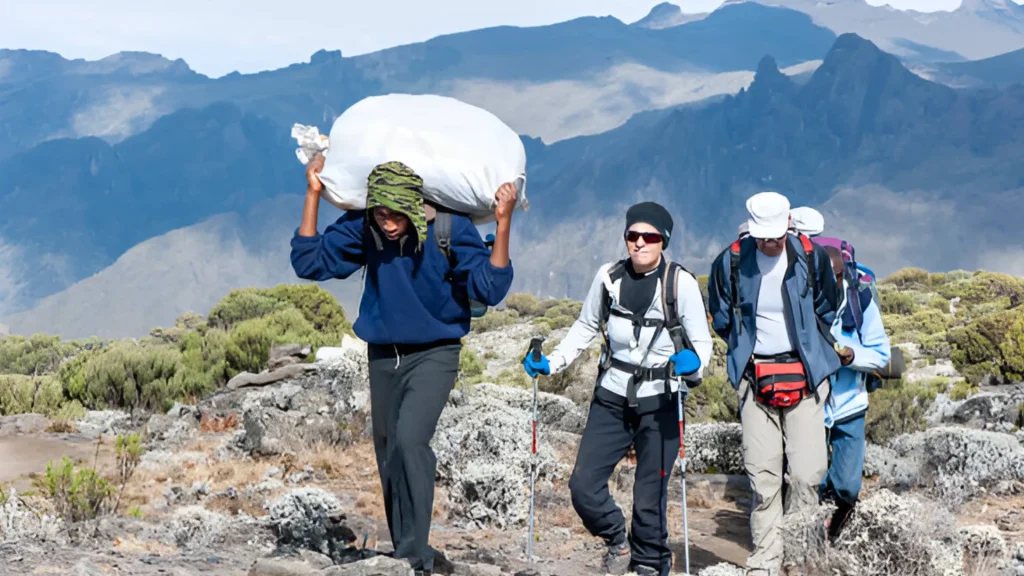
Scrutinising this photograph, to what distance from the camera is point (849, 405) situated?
646 cm

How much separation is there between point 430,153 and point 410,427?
52.3 inches

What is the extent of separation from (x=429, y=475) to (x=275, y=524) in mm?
1908

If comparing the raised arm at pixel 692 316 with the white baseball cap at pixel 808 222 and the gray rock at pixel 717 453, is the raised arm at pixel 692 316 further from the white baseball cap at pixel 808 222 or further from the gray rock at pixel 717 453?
the gray rock at pixel 717 453

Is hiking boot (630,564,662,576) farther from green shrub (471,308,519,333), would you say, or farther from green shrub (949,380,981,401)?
green shrub (471,308,519,333)

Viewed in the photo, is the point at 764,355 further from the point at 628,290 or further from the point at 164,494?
the point at 164,494

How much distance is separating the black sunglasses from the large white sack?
62cm

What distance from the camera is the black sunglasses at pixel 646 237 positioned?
557 centimetres

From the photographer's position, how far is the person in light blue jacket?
6340 millimetres

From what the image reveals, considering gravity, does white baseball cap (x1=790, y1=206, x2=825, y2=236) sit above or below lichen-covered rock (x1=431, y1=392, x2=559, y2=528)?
above

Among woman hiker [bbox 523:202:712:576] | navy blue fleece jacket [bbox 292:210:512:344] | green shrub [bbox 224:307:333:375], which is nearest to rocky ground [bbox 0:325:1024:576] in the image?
woman hiker [bbox 523:202:712:576]

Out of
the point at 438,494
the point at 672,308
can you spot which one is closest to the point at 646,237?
the point at 672,308

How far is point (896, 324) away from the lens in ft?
114

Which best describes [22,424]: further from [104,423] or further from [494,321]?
[494,321]

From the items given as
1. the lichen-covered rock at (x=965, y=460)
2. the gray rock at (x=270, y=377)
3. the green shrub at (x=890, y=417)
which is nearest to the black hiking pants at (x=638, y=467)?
the lichen-covered rock at (x=965, y=460)
